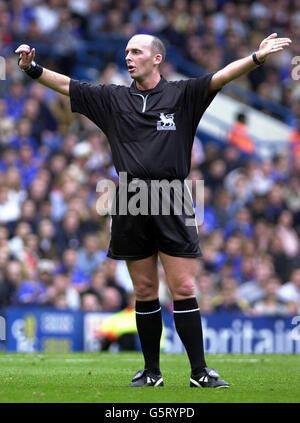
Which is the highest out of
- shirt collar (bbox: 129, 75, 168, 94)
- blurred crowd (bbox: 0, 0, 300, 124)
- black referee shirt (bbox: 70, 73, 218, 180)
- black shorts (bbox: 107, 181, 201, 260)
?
blurred crowd (bbox: 0, 0, 300, 124)

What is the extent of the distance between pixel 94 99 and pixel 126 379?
6.76ft

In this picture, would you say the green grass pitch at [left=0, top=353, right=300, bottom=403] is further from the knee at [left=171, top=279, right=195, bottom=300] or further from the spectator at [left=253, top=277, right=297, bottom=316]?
the spectator at [left=253, top=277, right=297, bottom=316]

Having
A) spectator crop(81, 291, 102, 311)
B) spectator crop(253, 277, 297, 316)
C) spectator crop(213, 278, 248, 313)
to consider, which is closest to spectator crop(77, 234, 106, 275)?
spectator crop(81, 291, 102, 311)

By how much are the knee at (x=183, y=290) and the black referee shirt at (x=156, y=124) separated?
708 millimetres

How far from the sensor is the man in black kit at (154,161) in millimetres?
6953

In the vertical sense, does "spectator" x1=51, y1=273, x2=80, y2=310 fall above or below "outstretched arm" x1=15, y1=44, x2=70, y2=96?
below

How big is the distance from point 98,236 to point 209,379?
850 centimetres

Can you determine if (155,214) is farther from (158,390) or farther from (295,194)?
(295,194)

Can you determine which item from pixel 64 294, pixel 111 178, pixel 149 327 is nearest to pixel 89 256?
pixel 64 294

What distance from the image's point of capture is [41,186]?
50.6ft

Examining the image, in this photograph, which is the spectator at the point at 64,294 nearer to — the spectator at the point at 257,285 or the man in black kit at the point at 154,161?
the spectator at the point at 257,285

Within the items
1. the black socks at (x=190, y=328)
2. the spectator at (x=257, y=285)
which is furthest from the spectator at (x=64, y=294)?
the black socks at (x=190, y=328)

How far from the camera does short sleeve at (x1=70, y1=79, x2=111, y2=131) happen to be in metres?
7.23
